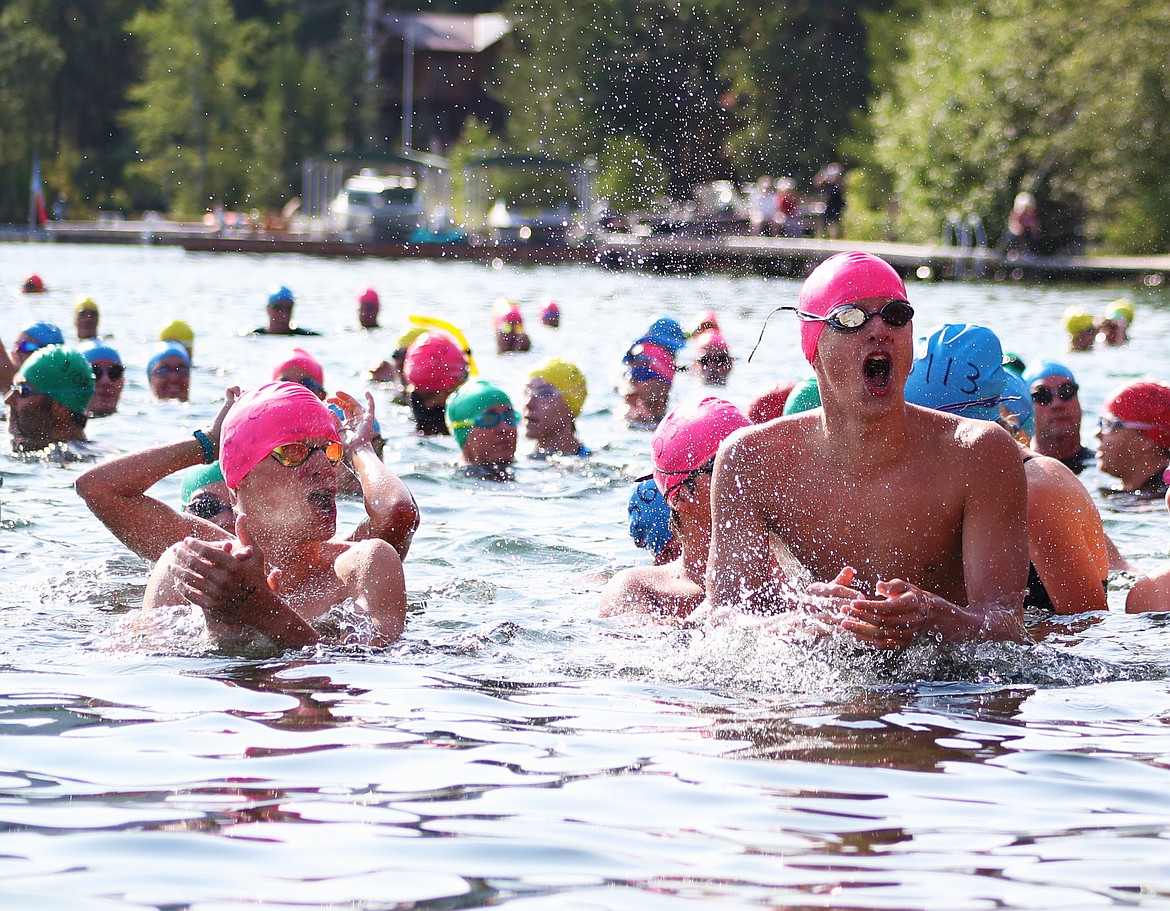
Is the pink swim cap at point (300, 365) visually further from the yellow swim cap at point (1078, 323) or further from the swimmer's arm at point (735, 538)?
the yellow swim cap at point (1078, 323)

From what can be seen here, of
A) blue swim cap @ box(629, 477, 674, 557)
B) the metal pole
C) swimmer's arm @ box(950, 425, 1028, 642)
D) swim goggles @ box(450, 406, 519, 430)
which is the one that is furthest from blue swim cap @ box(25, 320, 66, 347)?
the metal pole

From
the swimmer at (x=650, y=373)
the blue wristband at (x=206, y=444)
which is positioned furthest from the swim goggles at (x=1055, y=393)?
the blue wristband at (x=206, y=444)

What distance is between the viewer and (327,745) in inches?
212

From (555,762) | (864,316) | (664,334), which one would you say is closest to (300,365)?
(664,334)

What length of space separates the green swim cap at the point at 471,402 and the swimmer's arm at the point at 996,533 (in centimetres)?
610

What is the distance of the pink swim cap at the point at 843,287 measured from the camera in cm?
566

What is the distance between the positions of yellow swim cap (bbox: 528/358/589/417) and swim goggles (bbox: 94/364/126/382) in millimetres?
3563

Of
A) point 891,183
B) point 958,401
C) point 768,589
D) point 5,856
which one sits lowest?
point 5,856

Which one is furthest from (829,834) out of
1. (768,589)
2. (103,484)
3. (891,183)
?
(891,183)

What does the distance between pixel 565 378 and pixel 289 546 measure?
7.30 meters

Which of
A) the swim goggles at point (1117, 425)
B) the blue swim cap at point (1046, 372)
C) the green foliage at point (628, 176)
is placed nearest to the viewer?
the swim goggles at point (1117, 425)

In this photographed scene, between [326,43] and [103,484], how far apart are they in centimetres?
8797

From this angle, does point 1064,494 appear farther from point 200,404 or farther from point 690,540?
point 200,404

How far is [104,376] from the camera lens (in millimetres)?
14281
